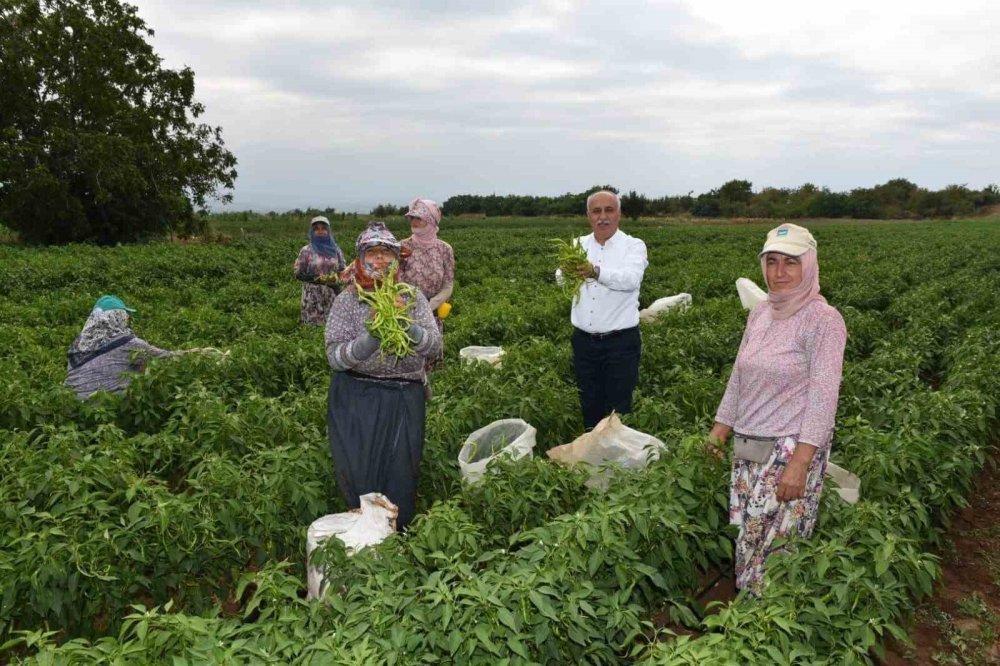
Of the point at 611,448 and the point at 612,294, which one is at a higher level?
the point at 612,294

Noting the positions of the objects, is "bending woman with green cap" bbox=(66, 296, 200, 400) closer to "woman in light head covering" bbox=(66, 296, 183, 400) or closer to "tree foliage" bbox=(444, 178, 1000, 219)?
"woman in light head covering" bbox=(66, 296, 183, 400)

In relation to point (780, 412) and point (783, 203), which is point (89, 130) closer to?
point (780, 412)

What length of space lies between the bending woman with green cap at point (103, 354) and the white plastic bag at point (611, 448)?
147 inches

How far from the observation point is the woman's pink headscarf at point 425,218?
225 inches

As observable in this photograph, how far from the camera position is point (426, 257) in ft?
18.7

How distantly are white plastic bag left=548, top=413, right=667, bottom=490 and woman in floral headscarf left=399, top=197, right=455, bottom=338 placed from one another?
6.07ft

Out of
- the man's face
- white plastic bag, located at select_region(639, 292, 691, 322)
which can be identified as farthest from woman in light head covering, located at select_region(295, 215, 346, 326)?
white plastic bag, located at select_region(639, 292, 691, 322)

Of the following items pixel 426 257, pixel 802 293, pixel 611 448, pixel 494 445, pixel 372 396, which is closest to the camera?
pixel 802 293

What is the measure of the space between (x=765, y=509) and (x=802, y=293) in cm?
104

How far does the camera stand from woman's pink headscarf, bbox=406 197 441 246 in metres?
5.72

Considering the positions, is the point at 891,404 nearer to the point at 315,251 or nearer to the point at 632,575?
the point at 632,575

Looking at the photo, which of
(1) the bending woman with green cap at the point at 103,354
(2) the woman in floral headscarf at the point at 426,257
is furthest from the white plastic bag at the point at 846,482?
(1) the bending woman with green cap at the point at 103,354

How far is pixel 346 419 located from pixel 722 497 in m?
1.98

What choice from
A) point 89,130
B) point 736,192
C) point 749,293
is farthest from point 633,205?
point 749,293
